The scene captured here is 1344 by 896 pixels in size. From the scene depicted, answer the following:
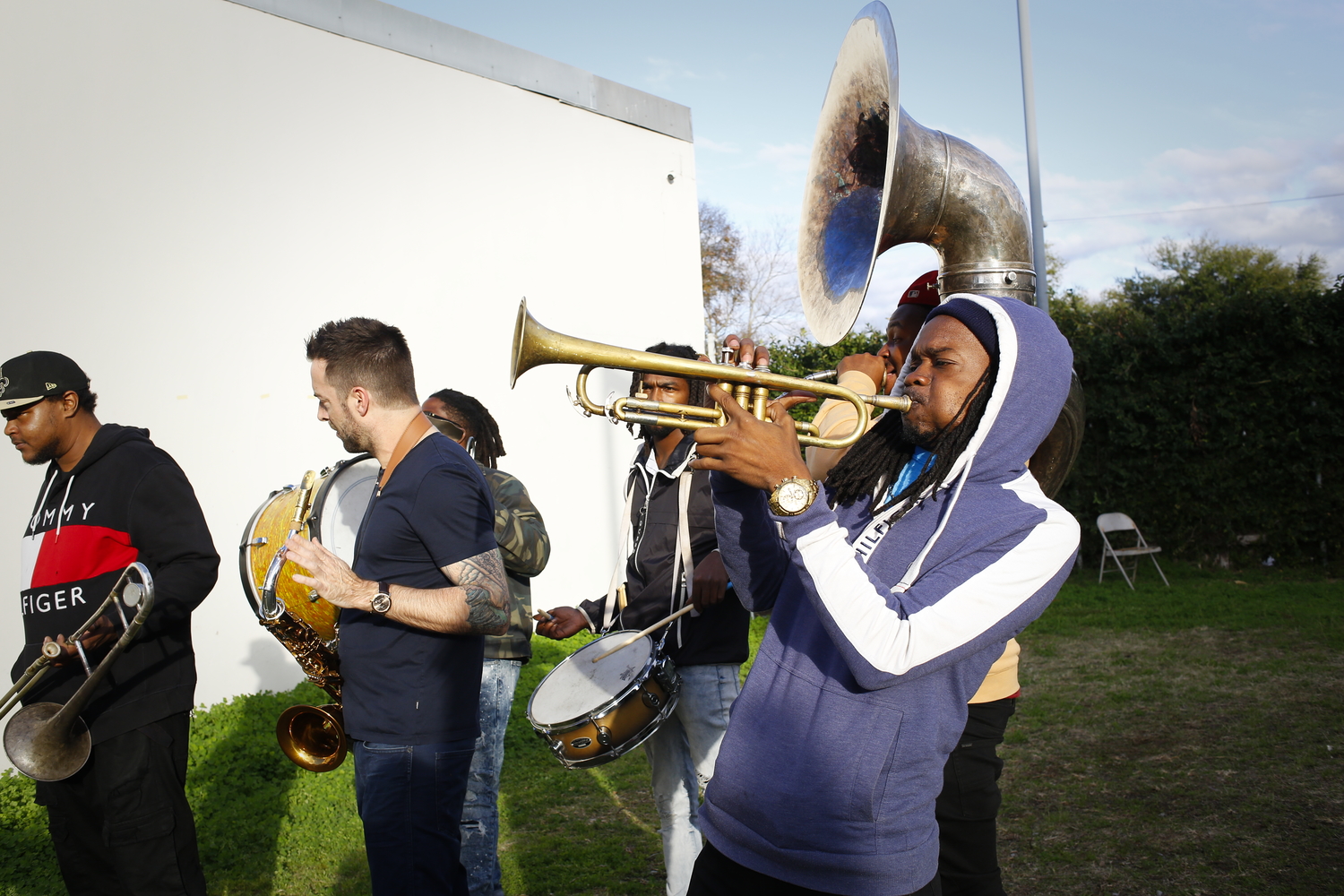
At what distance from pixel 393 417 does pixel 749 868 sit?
1620 millimetres

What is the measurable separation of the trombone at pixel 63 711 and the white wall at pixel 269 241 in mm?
3190

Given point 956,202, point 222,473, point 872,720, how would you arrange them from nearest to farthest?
point 872,720, point 956,202, point 222,473

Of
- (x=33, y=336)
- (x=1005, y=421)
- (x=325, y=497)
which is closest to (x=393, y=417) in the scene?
(x=325, y=497)

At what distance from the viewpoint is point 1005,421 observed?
71.9 inches

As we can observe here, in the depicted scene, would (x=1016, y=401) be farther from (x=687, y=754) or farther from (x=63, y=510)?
(x=63, y=510)

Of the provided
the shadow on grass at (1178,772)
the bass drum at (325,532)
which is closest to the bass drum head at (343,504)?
the bass drum at (325,532)

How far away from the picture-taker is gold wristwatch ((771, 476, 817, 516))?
170 cm

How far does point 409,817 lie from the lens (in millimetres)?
2354

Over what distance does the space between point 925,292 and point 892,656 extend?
204 cm

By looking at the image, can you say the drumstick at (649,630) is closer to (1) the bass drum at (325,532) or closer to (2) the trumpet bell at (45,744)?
(1) the bass drum at (325,532)

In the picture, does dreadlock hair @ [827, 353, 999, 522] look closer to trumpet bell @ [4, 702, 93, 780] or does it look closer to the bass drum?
the bass drum

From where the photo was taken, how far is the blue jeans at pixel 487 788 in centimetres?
325

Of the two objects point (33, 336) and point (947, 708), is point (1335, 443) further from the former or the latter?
point (33, 336)

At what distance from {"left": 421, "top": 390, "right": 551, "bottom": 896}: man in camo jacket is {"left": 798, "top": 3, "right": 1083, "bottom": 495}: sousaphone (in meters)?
1.43
